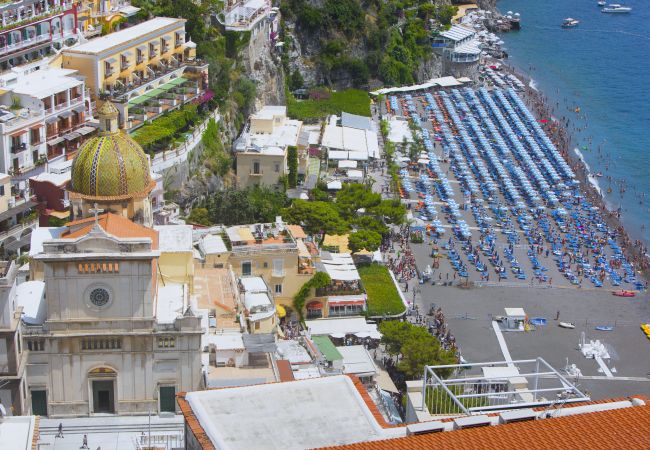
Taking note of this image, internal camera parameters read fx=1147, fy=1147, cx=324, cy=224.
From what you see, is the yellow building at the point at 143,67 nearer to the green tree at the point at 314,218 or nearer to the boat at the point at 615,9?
the green tree at the point at 314,218

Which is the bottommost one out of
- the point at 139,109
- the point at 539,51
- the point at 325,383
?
the point at 539,51

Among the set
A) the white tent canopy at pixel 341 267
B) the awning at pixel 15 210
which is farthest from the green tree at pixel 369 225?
the awning at pixel 15 210

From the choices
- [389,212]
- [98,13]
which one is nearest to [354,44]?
[98,13]

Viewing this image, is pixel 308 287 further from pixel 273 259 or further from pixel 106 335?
pixel 106 335

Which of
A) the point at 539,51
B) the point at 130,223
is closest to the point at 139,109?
the point at 130,223

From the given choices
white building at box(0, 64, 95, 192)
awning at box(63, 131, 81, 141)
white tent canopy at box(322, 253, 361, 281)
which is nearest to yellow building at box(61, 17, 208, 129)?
white building at box(0, 64, 95, 192)

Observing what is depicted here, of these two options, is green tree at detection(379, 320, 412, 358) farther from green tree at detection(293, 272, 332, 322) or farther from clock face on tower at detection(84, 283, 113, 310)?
clock face on tower at detection(84, 283, 113, 310)

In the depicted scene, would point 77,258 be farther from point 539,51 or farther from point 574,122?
point 539,51
